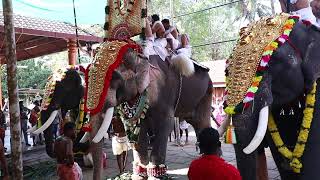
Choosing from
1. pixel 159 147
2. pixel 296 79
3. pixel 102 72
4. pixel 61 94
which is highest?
pixel 102 72

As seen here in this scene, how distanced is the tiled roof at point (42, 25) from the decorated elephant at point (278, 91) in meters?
A: 6.35

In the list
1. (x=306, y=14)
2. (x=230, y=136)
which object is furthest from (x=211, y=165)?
(x=306, y=14)

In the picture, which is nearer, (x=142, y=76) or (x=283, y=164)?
(x=283, y=164)

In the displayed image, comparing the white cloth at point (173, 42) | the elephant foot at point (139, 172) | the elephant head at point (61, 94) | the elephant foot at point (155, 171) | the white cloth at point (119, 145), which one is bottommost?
the elephant foot at point (139, 172)

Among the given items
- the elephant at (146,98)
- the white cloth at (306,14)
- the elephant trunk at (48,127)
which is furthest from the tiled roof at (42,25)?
the white cloth at (306,14)

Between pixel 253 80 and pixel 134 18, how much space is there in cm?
266

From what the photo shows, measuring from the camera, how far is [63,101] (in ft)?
20.3

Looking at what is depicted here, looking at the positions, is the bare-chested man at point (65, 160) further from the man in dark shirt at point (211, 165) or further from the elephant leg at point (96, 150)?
the man in dark shirt at point (211, 165)

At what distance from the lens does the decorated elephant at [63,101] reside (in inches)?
231

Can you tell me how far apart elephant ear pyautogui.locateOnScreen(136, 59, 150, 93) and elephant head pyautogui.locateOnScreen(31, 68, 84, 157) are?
1.73 meters

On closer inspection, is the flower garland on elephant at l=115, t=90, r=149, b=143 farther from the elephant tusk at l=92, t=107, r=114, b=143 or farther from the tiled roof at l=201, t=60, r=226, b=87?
the tiled roof at l=201, t=60, r=226, b=87

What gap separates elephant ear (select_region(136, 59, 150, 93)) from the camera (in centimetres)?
482

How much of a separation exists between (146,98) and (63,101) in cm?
186

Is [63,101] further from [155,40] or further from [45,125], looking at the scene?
[155,40]
